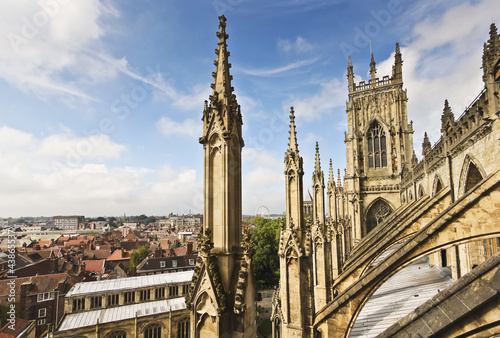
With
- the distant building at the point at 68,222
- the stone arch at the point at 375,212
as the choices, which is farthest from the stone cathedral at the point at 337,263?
the distant building at the point at 68,222

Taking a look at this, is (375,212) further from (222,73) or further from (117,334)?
(222,73)

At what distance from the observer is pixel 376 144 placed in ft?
97.5

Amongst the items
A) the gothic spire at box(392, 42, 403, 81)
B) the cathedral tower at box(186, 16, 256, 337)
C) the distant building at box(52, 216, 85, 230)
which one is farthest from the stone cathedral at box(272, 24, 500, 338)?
the distant building at box(52, 216, 85, 230)

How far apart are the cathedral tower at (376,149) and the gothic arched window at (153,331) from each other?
2111 cm

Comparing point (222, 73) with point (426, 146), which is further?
point (426, 146)

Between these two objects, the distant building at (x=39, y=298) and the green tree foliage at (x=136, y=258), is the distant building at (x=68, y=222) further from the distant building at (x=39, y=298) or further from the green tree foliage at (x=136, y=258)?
the distant building at (x=39, y=298)

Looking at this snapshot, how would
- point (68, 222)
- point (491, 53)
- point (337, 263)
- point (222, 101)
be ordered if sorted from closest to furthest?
1. point (222, 101)
2. point (491, 53)
3. point (337, 263)
4. point (68, 222)

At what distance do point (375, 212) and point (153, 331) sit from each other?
82.9ft

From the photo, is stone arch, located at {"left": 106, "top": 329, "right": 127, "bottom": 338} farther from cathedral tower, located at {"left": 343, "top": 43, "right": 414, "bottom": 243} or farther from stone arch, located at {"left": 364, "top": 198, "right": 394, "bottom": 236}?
stone arch, located at {"left": 364, "top": 198, "right": 394, "bottom": 236}

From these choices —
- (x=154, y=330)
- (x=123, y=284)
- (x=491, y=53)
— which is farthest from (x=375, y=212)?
(x=123, y=284)

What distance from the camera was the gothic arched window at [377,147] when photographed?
1153 inches

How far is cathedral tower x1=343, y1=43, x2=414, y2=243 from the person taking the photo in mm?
27938

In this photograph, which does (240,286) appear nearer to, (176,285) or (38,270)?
(176,285)

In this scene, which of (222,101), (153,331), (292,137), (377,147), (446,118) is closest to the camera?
(222,101)
